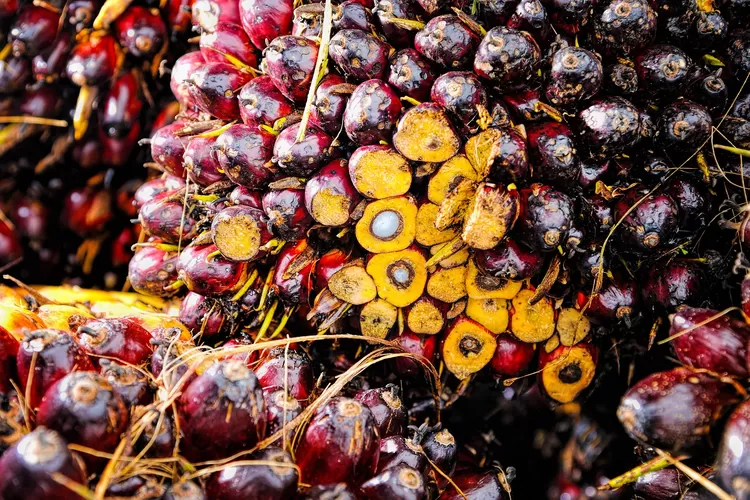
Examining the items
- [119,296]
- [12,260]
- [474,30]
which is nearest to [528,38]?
[474,30]

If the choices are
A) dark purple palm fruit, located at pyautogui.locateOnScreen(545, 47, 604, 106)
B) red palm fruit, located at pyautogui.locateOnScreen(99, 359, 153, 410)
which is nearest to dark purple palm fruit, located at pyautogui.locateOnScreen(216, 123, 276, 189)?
red palm fruit, located at pyautogui.locateOnScreen(99, 359, 153, 410)

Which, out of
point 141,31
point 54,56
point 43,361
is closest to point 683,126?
point 43,361

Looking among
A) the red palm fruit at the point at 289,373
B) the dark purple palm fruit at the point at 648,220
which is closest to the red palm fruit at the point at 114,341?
the red palm fruit at the point at 289,373

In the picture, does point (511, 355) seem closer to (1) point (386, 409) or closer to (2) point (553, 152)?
(1) point (386, 409)

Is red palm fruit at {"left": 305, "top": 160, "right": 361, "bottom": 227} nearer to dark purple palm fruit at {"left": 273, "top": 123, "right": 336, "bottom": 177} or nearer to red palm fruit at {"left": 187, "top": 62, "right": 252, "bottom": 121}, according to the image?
dark purple palm fruit at {"left": 273, "top": 123, "right": 336, "bottom": 177}

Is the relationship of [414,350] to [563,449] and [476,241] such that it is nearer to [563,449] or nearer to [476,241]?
[476,241]

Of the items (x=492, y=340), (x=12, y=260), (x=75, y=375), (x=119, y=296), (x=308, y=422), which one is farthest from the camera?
(x=12, y=260)
